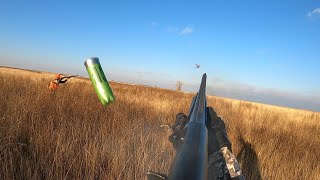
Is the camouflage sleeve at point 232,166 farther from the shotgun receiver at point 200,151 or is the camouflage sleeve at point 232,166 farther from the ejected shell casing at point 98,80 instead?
the ejected shell casing at point 98,80

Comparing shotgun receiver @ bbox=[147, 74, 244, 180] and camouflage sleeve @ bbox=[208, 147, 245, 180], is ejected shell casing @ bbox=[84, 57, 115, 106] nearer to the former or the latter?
shotgun receiver @ bbox=[147, 74, 244, 180]

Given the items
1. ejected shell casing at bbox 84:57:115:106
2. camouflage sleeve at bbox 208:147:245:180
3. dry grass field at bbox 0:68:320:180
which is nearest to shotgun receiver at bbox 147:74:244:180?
camouflage sleeve at bbox 208:147:245:180

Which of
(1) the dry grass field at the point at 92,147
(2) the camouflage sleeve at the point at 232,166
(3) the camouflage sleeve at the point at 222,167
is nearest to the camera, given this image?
(3) the camouflage sleeve at the point at 222,167

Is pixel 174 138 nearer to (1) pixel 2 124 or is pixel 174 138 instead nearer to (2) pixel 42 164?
(2) pixel 42 164

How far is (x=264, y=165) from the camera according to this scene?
14.1 feet

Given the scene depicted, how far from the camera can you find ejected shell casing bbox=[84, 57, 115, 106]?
4.12 m

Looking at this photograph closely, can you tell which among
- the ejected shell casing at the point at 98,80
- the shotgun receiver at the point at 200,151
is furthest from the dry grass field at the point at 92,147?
the shotgun receiver at the point at 200,151

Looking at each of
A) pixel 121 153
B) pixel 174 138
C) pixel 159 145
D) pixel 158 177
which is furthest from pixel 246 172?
pixel 158 177

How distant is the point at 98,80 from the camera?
4.16 metres

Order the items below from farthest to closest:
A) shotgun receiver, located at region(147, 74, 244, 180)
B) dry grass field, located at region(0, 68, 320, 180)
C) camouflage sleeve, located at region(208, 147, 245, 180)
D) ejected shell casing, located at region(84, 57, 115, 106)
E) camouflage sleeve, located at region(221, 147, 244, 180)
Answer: ejected shell casing, located at region(84, 57, 115, 106), dry grass field, located at region(0, 68, 320, 180), camouflage sleeve, located at region(221, 147, 244, 180), camouflage sleeve, located at region(208, 147, 245, 180), shotgun receiver, located at region(147, 74, 244, 180)

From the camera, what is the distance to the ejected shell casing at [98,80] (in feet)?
13.5

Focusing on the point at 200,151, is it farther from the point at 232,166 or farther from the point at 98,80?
the point at 98,80

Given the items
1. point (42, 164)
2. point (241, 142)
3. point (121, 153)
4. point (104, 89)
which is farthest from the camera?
point (241, 142)

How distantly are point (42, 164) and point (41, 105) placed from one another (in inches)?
88.5
